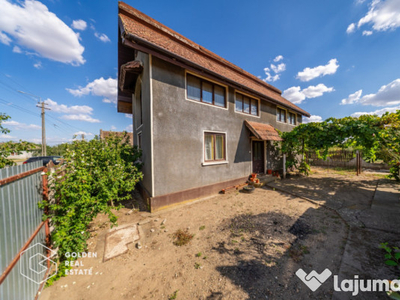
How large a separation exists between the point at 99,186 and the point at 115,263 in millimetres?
1898

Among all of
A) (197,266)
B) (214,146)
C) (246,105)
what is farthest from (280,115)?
(197,266)

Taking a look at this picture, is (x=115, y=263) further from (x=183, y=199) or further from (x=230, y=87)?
(x=230, y=87)

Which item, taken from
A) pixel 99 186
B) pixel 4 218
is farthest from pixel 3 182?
pixel 99 186

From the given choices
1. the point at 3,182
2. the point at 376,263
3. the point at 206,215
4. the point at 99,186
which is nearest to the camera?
the point at 3,182

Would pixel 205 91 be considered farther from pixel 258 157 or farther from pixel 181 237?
pixel 181 237

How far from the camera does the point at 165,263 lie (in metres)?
3.15

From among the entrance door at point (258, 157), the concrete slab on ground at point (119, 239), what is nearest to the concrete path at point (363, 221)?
the entrance door at point (258, 157)

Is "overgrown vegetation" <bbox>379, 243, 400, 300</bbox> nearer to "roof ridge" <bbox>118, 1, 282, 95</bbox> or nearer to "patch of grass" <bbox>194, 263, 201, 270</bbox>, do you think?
"patch of grass" <bbox>194, 263, 201, 270</bbox>

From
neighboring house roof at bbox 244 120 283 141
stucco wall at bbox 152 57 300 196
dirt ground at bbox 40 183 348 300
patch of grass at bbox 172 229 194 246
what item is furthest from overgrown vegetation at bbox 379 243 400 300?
neighboring house roof at bbox 244 120 283 141

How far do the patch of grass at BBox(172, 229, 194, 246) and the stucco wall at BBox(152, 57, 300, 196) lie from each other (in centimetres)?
190

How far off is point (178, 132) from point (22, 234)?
4761mm

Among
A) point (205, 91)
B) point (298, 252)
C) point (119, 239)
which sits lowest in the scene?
point (119, 239)

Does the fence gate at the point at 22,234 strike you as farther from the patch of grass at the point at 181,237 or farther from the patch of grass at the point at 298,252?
the patch of grass at the point at 298,252

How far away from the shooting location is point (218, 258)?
317 cm
